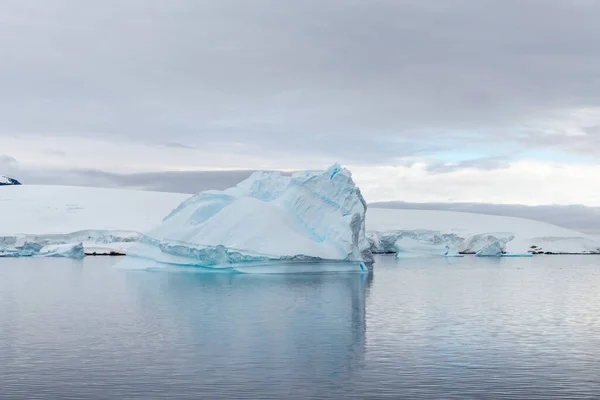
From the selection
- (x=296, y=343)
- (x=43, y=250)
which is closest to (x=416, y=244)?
(x=43, y=250)

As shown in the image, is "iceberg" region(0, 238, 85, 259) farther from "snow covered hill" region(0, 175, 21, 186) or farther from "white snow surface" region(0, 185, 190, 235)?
"snow covered hill" region(0, 175, 21, 186)

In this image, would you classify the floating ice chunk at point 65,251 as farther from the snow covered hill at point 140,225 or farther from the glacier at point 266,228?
the glacier at point 266,228

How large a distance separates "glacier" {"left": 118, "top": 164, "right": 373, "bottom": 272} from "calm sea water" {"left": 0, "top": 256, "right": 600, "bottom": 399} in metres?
4.06

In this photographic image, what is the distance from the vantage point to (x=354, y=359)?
35.1 ft

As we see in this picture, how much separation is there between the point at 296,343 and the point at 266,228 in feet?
48.3

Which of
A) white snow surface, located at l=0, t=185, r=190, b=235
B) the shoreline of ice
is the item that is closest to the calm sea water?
the shoreline of ice

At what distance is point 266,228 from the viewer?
26781 millimetres

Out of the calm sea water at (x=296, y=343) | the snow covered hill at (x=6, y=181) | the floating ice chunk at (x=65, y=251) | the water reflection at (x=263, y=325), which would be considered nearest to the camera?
the calm sea water at (x=296, y=343)

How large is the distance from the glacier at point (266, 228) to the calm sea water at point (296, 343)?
4056 mm

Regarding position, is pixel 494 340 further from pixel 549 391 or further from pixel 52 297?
pixel 52 297

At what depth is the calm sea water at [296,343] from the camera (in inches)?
351

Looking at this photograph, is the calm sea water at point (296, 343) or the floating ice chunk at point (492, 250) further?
the floating ice chunk at point (492, 250)

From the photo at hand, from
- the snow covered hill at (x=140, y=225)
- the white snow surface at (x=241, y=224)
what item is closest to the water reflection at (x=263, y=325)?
the white snow surface at (x=241, y=224)

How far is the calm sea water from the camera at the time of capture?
8906 mm
